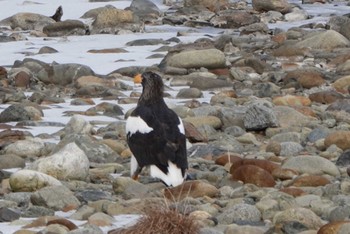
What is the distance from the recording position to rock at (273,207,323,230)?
5.66 meters

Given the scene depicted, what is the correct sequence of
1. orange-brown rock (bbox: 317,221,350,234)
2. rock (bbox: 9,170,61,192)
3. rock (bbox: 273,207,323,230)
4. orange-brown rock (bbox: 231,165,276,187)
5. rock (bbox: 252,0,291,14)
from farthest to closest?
rock (bbox: 252,0,291,14) → orange-brown rock (bbox: 231,165,276,187) → rock (bbox: 9,170,61,192) → rock (bbox: 273,207,323,230) → orange-brown rock (bbox: 317,221,350,234)

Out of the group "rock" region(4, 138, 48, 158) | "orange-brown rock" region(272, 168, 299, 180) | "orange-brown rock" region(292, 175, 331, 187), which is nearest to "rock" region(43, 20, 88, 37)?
"rock" region(4, 138, 48, 158)

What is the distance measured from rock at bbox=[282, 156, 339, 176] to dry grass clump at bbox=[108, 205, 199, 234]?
2131 mm

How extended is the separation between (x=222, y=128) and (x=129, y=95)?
6.73ft

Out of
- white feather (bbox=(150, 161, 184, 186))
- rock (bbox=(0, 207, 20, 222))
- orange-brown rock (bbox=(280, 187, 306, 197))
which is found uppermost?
rock (bbox=(0, 207, 20, 222))

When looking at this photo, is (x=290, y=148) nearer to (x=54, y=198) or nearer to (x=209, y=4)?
(x=54, y=198)

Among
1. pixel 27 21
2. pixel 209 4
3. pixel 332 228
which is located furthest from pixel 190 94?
pixel 209 4

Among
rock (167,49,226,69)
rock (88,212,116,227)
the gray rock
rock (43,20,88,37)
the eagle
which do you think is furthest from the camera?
rock (43,20,88,37)

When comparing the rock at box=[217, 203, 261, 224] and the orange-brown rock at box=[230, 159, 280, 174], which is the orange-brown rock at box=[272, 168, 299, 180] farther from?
the rock at box=[217, 203, 261, 224]

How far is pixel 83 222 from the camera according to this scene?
5945 mm

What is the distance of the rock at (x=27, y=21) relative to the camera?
16406 millimetres

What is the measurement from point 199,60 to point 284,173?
536cm

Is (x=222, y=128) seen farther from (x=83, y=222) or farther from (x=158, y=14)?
(x=158, y=14)

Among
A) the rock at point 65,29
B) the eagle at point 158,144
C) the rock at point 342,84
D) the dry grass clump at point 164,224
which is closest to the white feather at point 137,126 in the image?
the eagle at point 158,144
